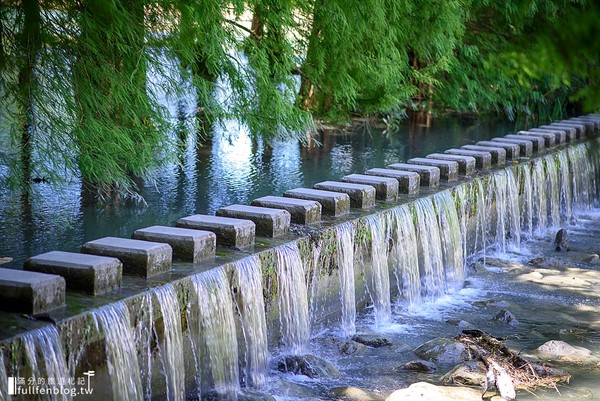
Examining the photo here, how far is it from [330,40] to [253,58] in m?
2.47

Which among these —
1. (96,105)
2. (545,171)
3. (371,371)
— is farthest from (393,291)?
(545,171)

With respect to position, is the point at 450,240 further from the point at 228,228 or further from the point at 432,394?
the point at 432,394

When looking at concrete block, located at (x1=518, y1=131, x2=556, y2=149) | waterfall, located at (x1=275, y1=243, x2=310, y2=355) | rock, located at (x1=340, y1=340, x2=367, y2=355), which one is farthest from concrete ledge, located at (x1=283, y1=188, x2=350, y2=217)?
concrete block, located at (x1=518, y1=131, x2=556, y2=149)

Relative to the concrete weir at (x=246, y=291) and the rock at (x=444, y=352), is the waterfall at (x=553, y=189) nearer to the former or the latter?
the concrete weir at (x=246, y=291)

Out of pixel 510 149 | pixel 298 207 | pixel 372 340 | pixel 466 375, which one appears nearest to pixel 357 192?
pixel 298 207

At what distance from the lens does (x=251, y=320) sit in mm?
6875

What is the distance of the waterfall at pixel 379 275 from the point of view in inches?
341

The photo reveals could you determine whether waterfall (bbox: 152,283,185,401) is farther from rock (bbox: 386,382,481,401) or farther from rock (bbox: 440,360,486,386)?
rock (bbox: 440,360,486,386)

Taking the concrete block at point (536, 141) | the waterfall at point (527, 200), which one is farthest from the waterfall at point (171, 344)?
the concrete block at point (536, 141)

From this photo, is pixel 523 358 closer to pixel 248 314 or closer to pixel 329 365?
pixel 329 365

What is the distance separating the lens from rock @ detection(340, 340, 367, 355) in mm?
7527

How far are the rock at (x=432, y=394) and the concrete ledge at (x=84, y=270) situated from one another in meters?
2.07

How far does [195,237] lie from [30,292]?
5.45 ft

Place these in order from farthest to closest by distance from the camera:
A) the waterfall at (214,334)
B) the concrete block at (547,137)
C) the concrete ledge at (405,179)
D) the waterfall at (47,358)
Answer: the concrete block at (547,137)
the concrete ledge at (405,179)
the waterfall at (214,334)
the waterfall at (47,358)
